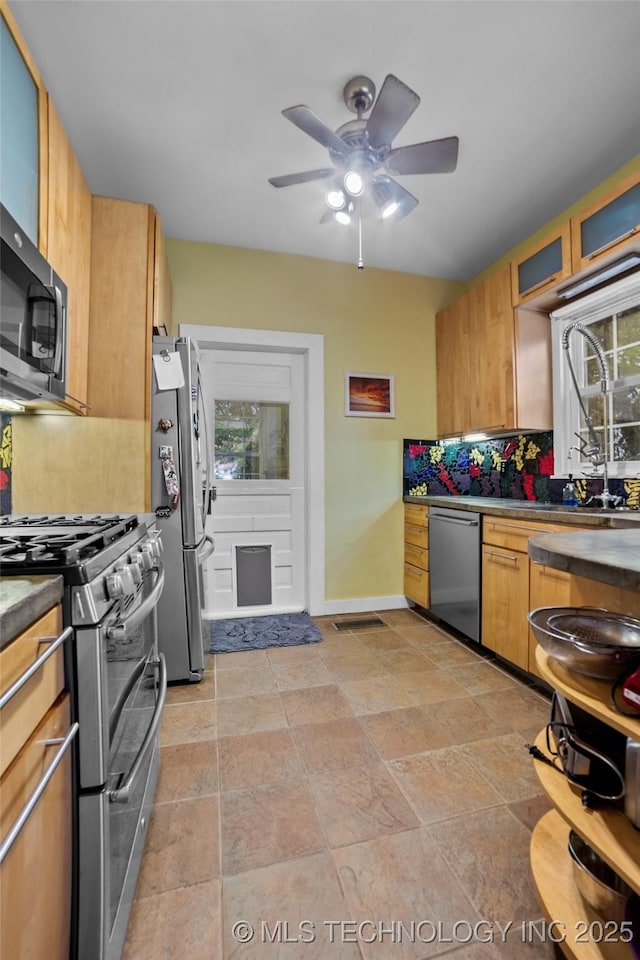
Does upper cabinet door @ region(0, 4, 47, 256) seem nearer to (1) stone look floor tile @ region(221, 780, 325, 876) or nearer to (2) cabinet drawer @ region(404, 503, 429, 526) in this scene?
(1) stone look floor tile @ region(221, 780, 325, 876)

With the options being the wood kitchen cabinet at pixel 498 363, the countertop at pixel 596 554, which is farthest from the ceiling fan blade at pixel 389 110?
the countertop at pixel 596 554

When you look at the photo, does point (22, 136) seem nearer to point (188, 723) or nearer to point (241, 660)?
point (188, 723)

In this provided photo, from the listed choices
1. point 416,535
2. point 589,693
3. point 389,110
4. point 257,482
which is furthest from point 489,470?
point 589,693

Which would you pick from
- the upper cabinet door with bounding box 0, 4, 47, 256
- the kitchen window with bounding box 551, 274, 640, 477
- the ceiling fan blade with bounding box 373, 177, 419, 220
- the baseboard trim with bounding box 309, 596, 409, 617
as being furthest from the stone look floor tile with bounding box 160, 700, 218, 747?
the ceiling fan blade with bounding box 373, 177, 419, 220

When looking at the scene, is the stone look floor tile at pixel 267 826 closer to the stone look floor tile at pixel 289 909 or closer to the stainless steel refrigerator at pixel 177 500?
the stone look floor tile at pixel 289 909

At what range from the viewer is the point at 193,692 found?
2.08m

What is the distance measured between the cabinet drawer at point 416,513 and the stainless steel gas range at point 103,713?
7.56 feet

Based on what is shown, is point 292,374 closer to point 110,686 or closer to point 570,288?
point 570,288

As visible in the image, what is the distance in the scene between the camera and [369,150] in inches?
Answer: 69.2

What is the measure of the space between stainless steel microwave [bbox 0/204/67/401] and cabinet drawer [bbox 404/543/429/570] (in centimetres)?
254

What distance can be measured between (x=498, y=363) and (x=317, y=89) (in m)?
1.81

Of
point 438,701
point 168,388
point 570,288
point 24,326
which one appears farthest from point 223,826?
point 570,288

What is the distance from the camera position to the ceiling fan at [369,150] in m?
1.55

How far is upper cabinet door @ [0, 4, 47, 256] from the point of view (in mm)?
Result: 1289
